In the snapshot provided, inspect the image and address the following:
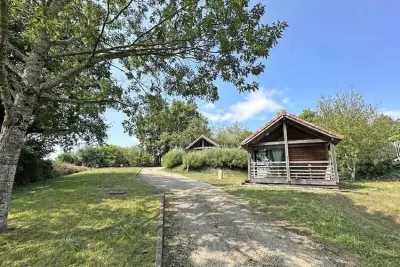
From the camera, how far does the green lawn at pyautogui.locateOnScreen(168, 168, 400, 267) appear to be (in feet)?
18.6

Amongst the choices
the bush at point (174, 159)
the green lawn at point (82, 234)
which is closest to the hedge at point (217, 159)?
the bush at point (174, 159)

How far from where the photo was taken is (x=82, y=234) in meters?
5.95

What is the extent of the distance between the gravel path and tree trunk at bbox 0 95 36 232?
3865mm

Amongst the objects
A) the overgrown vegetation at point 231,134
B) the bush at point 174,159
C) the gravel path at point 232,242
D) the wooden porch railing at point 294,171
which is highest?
the overgrown vegetation at point 231,134

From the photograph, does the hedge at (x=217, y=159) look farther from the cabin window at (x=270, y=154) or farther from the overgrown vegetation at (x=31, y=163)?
the overgrown vegetation at (x=31, y=163)

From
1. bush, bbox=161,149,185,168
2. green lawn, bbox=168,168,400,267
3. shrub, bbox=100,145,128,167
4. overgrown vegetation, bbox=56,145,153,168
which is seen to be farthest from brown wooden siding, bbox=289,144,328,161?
shrub, bbox=100,145,128,167

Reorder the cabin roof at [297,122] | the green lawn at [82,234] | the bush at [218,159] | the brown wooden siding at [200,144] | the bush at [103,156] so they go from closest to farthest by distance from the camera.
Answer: the green lawn at [82,234], the cabin roof at [297,122], the bush at [218,159], the brown wooden siding at [200,144], the bush at [103,156]

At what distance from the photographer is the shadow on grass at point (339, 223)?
5.59 m

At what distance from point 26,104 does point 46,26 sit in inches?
86.7

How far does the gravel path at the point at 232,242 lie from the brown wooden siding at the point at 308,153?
466 inches

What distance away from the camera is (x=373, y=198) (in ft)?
39.5

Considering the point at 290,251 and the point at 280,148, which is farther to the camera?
the point at 280,148

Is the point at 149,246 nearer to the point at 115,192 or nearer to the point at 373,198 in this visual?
the point at 115,192

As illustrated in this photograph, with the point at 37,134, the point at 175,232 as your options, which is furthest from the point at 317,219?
the point at 37,134
